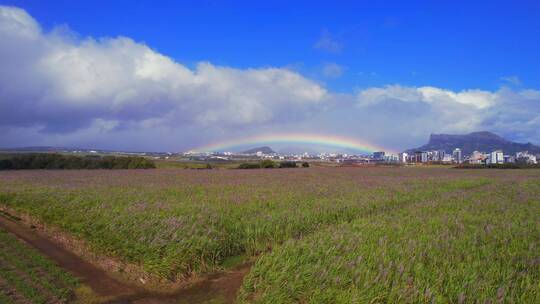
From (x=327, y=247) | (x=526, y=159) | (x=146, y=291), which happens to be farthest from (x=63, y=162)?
(x=526, y=159)

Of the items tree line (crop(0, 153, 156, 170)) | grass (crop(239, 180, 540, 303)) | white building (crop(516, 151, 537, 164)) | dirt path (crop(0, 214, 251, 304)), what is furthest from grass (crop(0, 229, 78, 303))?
white building (crop(516, 151, 537, 164))

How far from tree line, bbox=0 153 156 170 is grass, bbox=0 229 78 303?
2201 inches

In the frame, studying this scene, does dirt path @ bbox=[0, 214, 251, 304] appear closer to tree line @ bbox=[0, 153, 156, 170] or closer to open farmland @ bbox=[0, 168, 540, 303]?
open farmland @ bbox=[0, 168, 540, 303]

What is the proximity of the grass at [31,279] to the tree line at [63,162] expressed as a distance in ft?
183

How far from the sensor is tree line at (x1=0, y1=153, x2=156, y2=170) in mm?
55281

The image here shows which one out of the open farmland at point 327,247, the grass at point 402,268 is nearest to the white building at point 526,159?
the open farmland at point 327,247

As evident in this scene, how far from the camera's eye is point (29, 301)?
18.4 feet

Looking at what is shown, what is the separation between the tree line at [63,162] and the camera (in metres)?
55.3

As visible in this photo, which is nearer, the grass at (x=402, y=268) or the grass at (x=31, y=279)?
the grass at (x=402, y=268)

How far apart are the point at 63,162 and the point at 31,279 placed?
6069 centimetres

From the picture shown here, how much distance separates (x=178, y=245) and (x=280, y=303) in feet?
10.8

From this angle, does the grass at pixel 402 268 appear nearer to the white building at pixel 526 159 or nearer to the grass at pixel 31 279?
the grass at pixel 31 279

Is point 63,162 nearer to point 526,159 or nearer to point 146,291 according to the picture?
point 146,291

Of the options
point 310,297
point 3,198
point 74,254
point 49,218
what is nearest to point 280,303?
point 310,297
